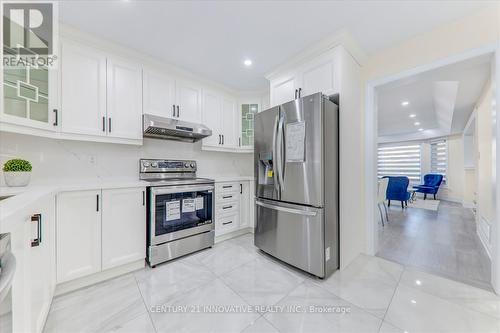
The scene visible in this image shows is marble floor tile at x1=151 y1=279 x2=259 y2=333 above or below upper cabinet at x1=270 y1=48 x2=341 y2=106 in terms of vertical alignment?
below

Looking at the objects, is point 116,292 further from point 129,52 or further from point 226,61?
point 226,61

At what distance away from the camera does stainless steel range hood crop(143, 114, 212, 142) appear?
7.43 feet

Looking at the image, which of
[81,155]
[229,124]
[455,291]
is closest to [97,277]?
[81,155]

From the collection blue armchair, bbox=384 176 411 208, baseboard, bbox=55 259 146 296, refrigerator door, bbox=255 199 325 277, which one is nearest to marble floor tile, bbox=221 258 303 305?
refrigerator door, bbox=255 199 325 277

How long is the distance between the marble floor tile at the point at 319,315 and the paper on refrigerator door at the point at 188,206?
1.37m

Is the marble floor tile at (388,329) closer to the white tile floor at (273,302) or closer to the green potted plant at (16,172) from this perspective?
the white tile floor at (273,302)

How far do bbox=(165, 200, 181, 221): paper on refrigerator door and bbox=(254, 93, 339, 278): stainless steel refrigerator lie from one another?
0.99 metres

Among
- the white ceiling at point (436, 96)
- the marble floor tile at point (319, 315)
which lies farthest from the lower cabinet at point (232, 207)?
the white ceiling at point (436, 96)

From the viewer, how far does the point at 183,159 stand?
2.96 metres

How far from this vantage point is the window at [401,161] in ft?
24.6

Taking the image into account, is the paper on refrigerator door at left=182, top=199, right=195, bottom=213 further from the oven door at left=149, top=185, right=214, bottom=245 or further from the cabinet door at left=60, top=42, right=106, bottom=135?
the cabinet door at left=60, top=42, right=106, bottom=135

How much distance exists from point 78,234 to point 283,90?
8.57 ft

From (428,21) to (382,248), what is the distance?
2541 millimetres

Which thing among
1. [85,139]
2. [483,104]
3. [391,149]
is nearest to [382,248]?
[483,104]
